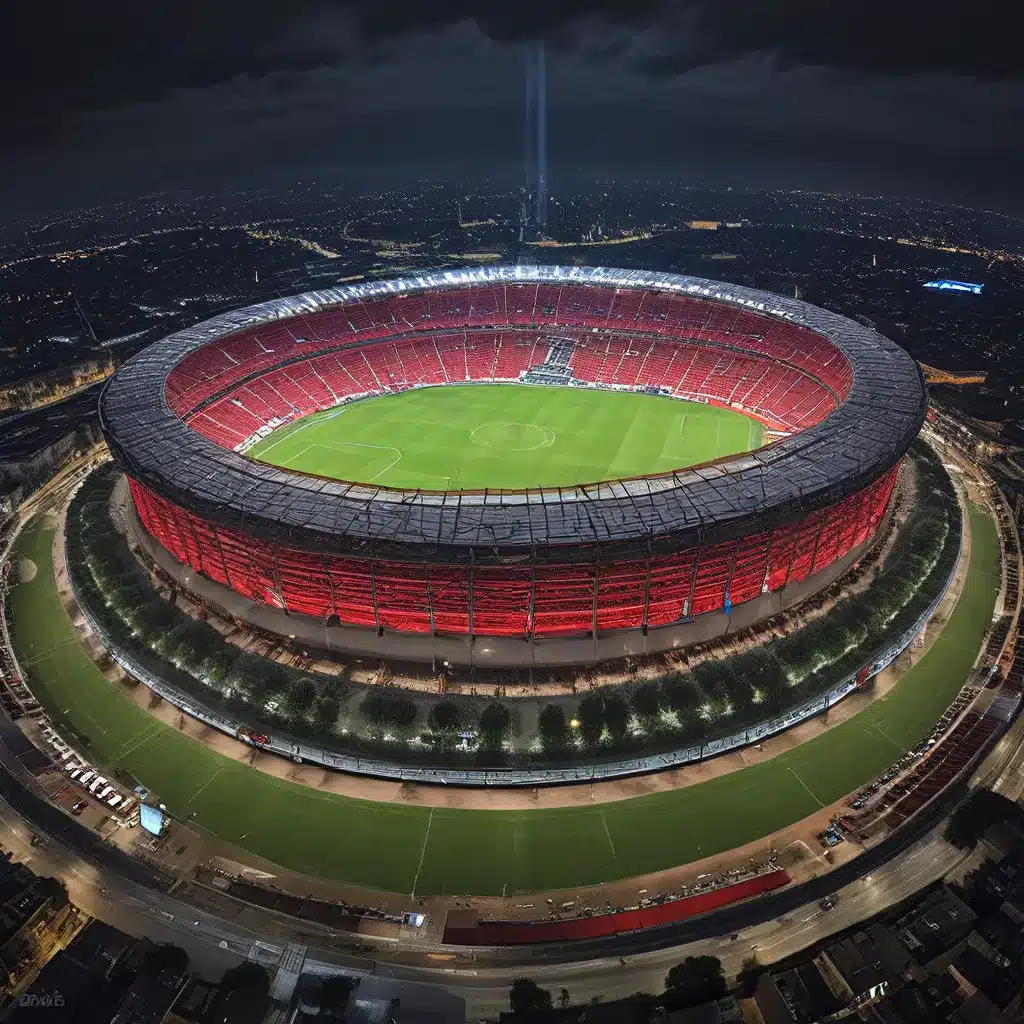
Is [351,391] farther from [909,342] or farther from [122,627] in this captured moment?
→ [909,342]

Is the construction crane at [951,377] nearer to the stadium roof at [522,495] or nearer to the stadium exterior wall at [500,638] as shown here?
the stadium roof at [522,495]

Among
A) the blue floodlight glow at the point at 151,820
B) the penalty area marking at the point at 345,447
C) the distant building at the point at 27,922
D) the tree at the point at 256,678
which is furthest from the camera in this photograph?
the penalty area marking at the point at 345,447

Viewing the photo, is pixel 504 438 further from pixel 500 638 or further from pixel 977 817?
pixel 977 817

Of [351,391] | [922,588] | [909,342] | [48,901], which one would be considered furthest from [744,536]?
[909,342]

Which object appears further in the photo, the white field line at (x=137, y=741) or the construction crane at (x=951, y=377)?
the construction crane at (x=951, y=377)

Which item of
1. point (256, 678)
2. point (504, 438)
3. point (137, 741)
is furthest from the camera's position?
point (504, 438)

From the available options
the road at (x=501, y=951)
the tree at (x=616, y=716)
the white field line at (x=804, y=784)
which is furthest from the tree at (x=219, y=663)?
the white field line at (x=804, y=784)

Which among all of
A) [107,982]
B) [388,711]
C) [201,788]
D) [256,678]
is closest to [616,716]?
[388,711]
